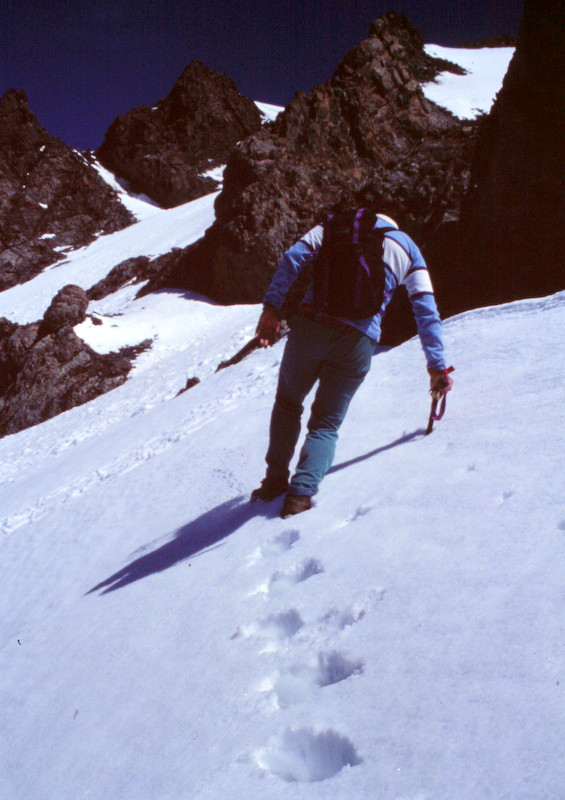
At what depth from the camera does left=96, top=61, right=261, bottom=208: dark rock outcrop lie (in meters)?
52.1

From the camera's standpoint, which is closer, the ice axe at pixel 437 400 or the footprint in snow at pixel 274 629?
the footprint in snow at pixel 274 629

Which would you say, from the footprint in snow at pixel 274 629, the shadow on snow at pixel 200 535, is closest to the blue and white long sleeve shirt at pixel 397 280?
the shadow on snow at pixel 200 535

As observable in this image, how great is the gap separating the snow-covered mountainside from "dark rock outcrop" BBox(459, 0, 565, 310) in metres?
4.79

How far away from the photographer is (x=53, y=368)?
1811 cm

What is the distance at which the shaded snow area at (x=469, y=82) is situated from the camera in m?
35.8

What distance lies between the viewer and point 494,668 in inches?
71.1

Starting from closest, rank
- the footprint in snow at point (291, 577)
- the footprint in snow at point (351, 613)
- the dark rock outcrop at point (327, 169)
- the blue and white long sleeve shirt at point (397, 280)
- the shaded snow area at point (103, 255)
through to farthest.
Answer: the footprint in snow at point (351, 613), the footprint in snow at point (291, 577), the blue and white long sleeve shirt at point (397, 280), the dark rock outcrop at point (327, 169), the shaded snow area at point (103, 255)

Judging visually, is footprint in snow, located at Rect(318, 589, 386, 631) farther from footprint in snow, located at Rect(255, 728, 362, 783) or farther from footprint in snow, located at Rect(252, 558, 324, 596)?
footprint in snow, located at Rect(255, 728, 362, 783)

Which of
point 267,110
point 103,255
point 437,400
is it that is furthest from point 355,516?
point 267,110

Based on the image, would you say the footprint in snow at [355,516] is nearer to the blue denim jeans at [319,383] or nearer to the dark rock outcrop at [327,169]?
the blue denim jeans at [319,383]

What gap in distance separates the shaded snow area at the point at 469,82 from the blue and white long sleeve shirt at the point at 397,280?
111 feet

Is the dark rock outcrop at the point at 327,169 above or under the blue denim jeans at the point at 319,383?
above

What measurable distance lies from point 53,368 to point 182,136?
47.1 m

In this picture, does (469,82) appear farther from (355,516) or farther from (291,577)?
(291,577)
